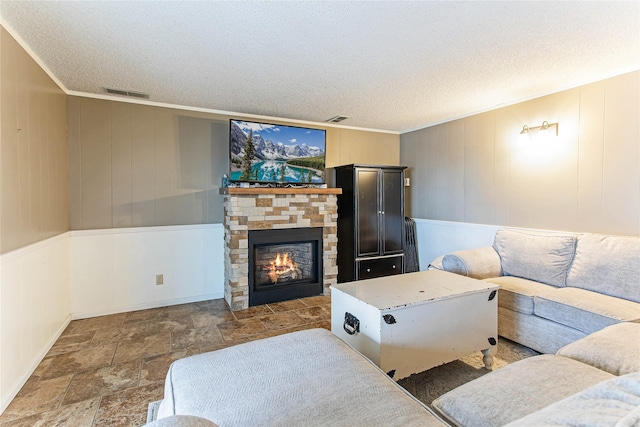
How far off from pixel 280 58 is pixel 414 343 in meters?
2.26

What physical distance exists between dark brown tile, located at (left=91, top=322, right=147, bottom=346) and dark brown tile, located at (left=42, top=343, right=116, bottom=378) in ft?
0.41

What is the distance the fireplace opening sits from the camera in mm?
3619

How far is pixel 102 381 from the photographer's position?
6.98 ft

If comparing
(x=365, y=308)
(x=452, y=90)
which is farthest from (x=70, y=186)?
(x=452, y=90)

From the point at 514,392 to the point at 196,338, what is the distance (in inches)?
96.3

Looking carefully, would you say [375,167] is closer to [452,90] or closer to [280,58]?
[452,90]

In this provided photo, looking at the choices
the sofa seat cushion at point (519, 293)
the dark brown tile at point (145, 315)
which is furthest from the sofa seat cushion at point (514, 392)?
the dark brown tile at point (145, 315)

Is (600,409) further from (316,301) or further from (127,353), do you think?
(316,301)

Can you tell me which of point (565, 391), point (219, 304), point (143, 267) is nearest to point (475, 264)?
point (565, 391)

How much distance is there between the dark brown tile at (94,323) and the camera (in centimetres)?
295

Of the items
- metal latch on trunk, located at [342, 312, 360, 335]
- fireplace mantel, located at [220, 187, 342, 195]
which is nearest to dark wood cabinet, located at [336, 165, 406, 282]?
fireplace mantel, located at [220, 187, 342, 195]

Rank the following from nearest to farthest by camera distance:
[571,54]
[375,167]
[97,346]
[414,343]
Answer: [414,343], [571,54], [97,346], [375,167]

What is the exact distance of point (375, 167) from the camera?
435cm

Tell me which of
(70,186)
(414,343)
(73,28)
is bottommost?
(414,343)
